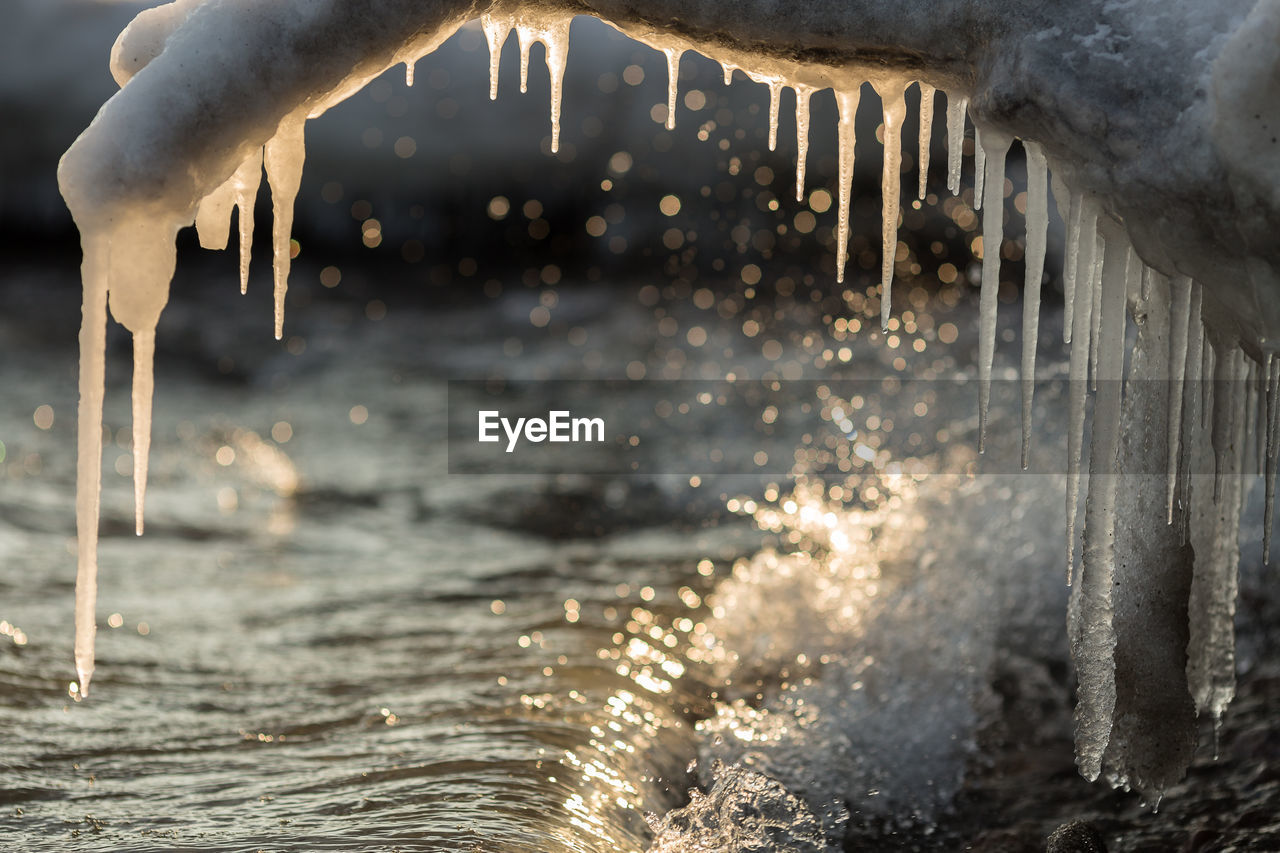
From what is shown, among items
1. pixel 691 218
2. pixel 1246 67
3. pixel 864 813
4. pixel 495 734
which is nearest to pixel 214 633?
pixel 495 734

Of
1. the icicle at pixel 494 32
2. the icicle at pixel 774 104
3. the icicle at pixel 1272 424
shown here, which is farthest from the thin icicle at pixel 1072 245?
the icicle at pixel 494 32

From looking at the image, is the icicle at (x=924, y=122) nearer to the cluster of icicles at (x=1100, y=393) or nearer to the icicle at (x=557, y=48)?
the cluster of icicles at (x=1100, y=393)

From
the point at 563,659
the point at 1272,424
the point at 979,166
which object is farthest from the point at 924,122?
the point at 563,659

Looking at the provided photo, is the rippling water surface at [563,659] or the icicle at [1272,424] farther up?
the icicle at [1272,424]

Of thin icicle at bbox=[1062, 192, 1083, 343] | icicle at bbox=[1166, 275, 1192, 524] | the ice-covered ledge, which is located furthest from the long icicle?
icicle at bbox=[1166, 275, 1192, 524]

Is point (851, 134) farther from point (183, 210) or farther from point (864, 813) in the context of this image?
point (864, 813)

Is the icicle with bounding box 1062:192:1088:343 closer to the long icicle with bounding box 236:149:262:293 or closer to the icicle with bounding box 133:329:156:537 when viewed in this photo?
the long icicle with bounding box 236:149:262:293

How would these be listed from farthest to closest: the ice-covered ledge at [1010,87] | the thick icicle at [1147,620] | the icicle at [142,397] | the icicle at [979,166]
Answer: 1. the thick icicle at [1147,620]
2. the icicle at [979,166]
3. the icicle at [142,397]
4. the ice-covered ledge at [1010,87]
